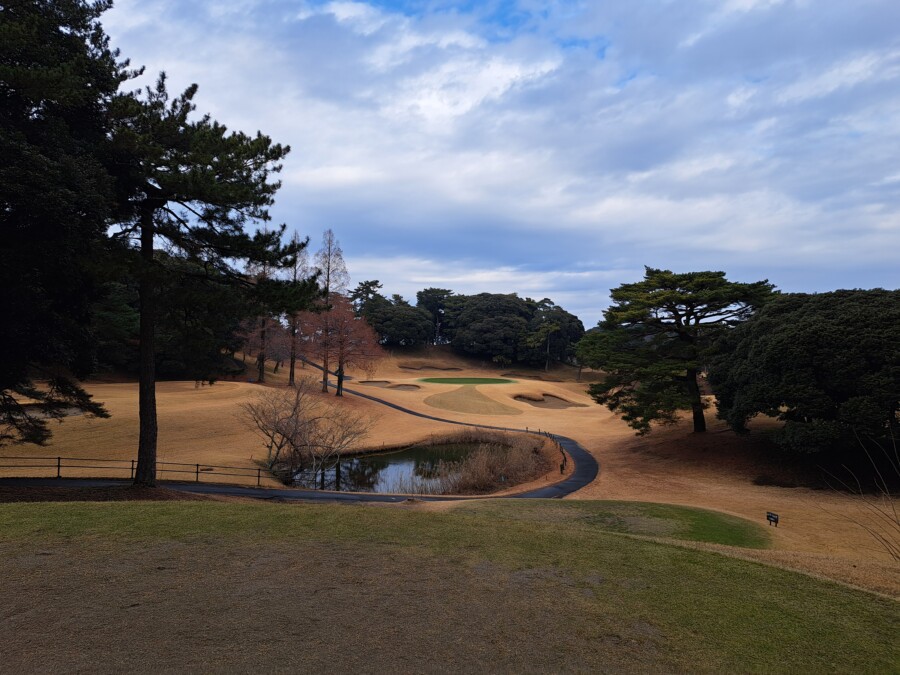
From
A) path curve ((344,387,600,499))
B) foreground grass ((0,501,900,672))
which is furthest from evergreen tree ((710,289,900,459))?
foreground grass ((0,501,900,672))

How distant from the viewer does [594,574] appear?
20.3ft

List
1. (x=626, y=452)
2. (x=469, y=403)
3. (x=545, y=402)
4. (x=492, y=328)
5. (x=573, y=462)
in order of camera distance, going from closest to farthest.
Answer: (x=573, y=462) < (x=626, y=452) < (x=469, y=403) < (x=545, y=402) < (x=492, y=328)

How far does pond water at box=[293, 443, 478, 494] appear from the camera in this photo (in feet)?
67.9

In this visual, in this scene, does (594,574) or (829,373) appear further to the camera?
(829,373)

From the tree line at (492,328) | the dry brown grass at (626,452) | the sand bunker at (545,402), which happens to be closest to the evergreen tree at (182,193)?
the dry brown grass at (626,452)

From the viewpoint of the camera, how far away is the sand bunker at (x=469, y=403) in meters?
41.8

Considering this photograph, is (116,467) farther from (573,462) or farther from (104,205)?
(573,462)

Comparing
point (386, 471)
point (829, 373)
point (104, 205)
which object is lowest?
point (386, 471)

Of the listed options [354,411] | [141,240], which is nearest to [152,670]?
[141,240]

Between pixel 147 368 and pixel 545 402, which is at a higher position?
pixel 147 368

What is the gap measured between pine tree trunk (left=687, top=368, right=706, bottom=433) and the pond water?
1238 centimetres

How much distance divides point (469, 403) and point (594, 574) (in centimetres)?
3720

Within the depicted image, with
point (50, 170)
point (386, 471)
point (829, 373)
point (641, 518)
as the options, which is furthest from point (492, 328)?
point (50, 170)

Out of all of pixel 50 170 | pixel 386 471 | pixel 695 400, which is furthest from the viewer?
pixel 695 400
